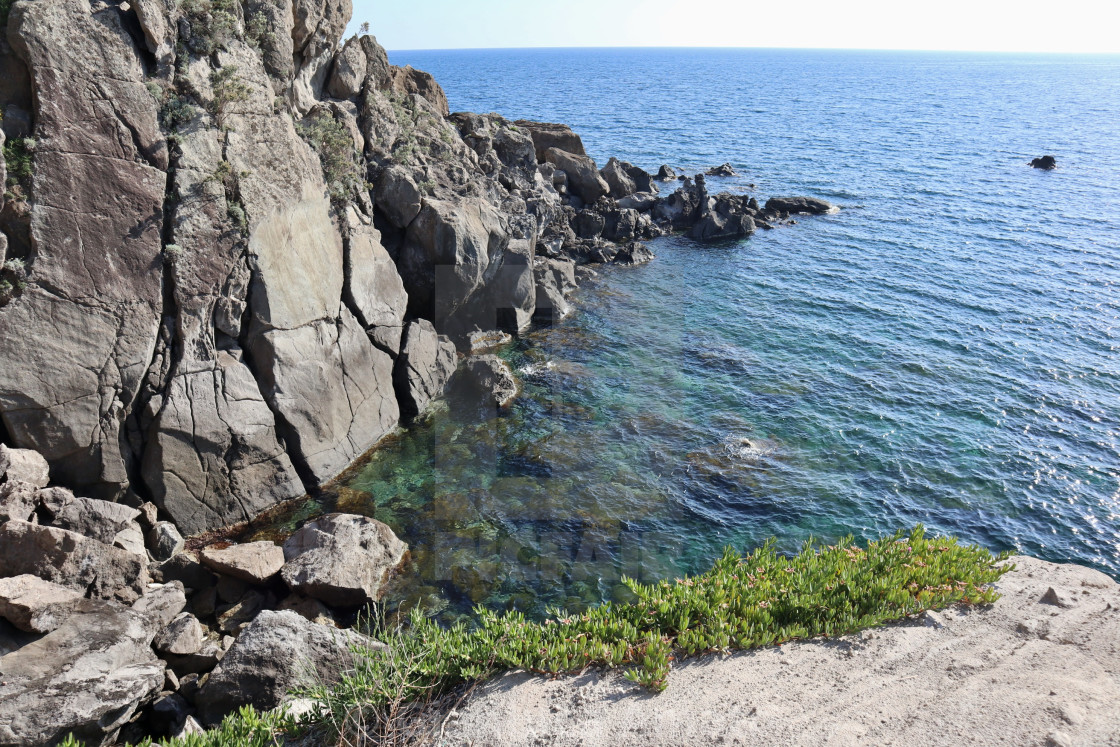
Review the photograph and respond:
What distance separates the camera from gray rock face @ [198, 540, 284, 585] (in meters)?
16.5

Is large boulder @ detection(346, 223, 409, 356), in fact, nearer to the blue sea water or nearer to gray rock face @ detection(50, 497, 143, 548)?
the blue sea water

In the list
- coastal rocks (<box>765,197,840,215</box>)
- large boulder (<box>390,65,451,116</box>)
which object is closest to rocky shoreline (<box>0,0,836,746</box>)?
large boulder (<box>390,65,451,116</box>)

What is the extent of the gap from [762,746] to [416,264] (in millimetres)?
21226

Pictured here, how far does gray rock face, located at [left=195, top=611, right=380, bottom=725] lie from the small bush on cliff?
120 cm

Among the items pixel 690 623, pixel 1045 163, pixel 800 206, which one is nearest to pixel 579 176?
pixel 800 206

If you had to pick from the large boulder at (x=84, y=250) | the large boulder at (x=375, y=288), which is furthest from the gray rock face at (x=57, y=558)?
the large boulder at (x=375, y=288)

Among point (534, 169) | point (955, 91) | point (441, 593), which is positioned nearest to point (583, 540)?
point (441, 593)

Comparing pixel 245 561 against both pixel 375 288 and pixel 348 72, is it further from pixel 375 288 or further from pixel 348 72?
pixel 348 72

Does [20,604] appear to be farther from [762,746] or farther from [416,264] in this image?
[416,264]

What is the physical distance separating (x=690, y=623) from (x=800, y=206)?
46678 mm

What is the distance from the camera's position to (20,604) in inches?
514

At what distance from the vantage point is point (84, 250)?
16906mm

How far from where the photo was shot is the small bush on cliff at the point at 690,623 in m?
11.0

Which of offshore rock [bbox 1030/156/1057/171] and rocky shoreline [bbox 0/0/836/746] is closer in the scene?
rocky shoreline [bbox 0/0/836/746]
